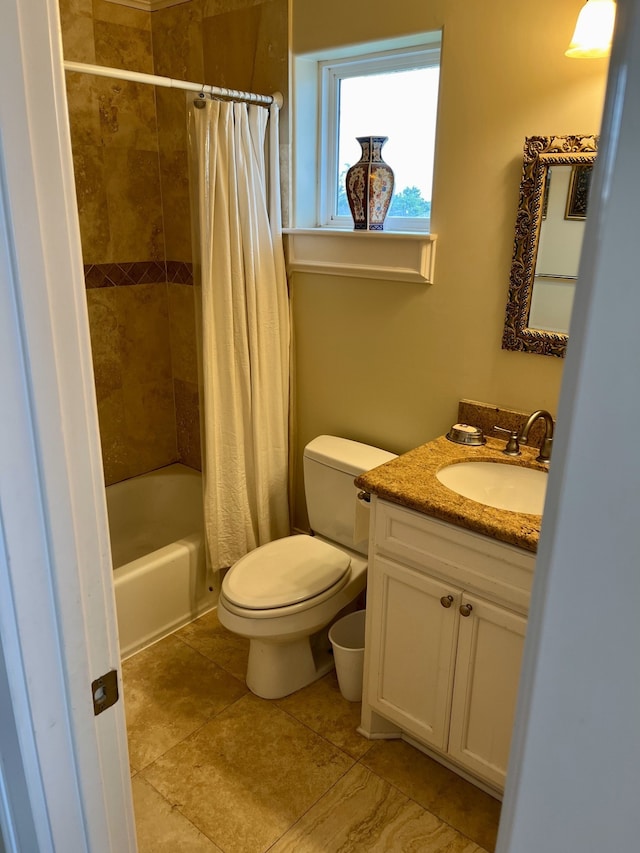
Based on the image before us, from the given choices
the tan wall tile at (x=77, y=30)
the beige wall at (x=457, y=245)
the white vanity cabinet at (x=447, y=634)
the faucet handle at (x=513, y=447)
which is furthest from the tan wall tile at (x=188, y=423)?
the faucet handle at (x=513, y=447)

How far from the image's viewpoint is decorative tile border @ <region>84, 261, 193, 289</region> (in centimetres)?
269

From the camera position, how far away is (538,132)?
175cm

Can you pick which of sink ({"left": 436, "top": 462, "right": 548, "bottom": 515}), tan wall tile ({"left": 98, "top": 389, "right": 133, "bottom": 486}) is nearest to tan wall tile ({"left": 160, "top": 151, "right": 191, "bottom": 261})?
tan wall tile ({"left": 98, "top": 389, "right": 133, "bottom": 486})

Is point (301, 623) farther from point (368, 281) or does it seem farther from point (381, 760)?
point (368, 281)

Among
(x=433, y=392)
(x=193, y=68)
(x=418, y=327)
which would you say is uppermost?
(x=193, y=68)

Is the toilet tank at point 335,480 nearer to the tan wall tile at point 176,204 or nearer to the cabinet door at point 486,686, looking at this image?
the cabinet door at point 486,686

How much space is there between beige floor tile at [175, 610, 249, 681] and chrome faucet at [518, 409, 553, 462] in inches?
51.2

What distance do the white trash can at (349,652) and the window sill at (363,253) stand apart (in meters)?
1.22

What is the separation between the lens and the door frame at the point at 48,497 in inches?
24.9

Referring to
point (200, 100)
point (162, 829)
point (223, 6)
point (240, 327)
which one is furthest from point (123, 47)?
point (162, 829)

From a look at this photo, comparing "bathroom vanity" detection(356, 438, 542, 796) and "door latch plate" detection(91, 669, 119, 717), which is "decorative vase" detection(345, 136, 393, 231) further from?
"door latch plate" detection(91, 669, 119, 717)

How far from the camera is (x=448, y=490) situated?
1.68m

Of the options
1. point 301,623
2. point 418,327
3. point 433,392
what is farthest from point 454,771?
point 418,327

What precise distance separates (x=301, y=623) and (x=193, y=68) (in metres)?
2.18
